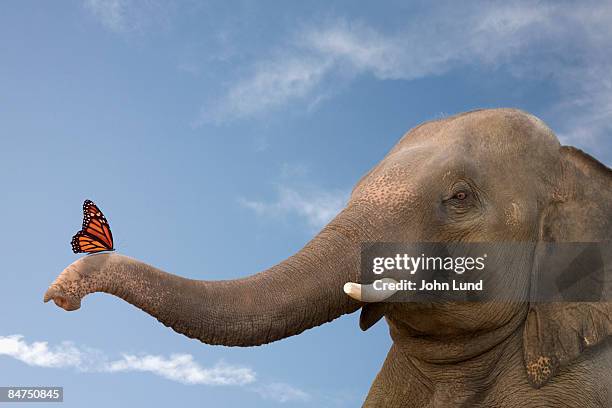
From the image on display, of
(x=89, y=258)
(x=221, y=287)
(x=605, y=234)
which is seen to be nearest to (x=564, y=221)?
(x=605, y=234)

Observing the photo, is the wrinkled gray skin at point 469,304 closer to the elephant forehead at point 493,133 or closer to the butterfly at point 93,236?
the elephant forehead at point 493,133

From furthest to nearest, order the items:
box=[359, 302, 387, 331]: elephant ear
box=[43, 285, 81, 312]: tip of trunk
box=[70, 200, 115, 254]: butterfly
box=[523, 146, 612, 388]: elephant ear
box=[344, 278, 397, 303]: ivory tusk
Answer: box=[523, 146, 612, 388]: elephant ear
box=[359, 302, 387, 331]: elephant ear
box=[344, 278, 397, 303]: ivory tusk
box=[70, 200, 115, 254]: butterfly
box=[43, 285, 81, 312]: tip of trunk

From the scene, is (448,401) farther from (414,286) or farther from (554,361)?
(414,286)

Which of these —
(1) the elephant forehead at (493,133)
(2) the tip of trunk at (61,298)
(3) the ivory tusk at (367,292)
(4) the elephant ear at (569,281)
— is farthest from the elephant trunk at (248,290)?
(4) the elephant ear at (569,281)

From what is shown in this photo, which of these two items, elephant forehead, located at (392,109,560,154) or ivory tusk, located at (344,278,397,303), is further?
elephant forehead, located at (392,109,560,154)

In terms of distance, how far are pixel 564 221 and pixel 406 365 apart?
149 cm

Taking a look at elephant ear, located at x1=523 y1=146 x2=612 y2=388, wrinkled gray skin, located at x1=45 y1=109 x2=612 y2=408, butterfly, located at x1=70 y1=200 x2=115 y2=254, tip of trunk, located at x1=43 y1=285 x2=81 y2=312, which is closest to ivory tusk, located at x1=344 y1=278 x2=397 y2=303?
wrinkled gray skin, located at x1=45 y1=109 x2=612 y2=408

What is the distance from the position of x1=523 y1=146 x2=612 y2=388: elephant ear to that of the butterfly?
8.69ft

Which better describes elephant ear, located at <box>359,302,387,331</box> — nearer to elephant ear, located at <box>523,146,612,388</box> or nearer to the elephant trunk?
the elephant trunk

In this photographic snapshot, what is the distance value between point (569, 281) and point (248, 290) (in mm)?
2130

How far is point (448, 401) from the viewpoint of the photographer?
558 centimetres

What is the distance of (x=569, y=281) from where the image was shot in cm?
534

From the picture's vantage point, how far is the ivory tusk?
463 cm

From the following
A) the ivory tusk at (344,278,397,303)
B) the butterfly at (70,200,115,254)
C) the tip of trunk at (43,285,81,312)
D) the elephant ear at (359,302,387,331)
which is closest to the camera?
the tip of trunk at (43,285,81,312)
